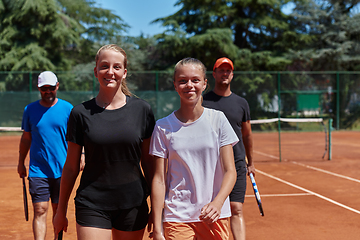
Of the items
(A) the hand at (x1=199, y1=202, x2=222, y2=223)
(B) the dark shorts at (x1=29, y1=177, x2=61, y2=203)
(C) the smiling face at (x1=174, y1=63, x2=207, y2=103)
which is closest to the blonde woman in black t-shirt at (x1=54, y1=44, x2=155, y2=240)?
(C) the smiling face at (x1=174, y1=63, x2=207, y2=103)

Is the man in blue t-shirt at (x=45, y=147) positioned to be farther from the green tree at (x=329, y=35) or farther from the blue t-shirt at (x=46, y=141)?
the green tree at (x=329, y=35)

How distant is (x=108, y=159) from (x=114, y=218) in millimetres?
399

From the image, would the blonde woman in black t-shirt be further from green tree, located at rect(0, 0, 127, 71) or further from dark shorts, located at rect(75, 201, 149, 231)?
green tree, located at rect(0, 0, 127, 71)

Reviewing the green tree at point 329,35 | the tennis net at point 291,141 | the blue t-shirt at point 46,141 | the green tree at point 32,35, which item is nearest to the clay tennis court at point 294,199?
the tennis net at point 291,141

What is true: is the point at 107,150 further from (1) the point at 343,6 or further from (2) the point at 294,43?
(1) the point at 343,6

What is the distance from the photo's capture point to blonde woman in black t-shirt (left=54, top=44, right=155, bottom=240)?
2.45 meters

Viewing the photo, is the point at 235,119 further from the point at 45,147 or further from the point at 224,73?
the point at 45,147

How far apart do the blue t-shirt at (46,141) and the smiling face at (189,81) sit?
82.5 inches

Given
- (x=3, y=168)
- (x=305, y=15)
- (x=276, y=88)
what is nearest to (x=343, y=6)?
(x=305, y=15)

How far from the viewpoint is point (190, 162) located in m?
2.39

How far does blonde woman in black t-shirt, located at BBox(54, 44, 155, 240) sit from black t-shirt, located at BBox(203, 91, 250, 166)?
1769 mm

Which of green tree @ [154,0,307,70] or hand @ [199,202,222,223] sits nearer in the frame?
hand @ [199,202,222,223]

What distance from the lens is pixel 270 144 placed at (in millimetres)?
16375

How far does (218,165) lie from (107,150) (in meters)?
0.68
